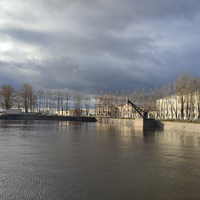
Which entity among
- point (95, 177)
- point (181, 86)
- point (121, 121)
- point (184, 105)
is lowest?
point (121, 121)

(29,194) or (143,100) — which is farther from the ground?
(143,100)

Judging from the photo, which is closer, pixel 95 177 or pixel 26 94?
pixel 95 177

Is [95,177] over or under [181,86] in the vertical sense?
under

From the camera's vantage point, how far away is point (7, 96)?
3851 inches

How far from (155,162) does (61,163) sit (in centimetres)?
572

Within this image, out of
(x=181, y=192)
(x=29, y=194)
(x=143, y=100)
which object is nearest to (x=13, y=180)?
(x=29, y=194)

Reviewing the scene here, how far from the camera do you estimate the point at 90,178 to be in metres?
9.09

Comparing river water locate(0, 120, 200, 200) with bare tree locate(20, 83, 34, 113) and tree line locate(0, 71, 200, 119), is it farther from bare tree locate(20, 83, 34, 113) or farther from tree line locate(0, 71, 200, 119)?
bare tree locate(20, 83, 34, 113)

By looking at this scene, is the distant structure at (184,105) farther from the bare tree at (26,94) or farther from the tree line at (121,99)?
the bare tree at (26,94)

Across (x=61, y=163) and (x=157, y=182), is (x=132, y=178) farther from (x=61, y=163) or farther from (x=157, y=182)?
(x=61, y=163)

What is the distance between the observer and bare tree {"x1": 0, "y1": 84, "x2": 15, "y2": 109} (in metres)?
97.1

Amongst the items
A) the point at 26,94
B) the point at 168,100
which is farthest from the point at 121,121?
the point at 26,94

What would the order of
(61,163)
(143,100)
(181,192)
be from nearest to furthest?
(181,192)
(61,163)
(143,100)

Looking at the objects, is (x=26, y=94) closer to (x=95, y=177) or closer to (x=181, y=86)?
(x=181, y=86)
